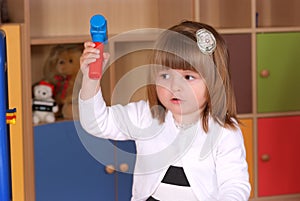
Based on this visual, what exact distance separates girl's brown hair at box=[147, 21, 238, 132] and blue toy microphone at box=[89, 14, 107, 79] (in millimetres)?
216

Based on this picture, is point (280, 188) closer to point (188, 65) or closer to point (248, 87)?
point (248, 87)

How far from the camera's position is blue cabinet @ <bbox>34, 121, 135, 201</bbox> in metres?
2.42

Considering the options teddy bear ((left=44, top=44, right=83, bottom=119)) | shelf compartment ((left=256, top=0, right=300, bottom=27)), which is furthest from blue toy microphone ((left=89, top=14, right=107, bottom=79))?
shelf compartment ((left=256, top=0, right=300, bottom=27))

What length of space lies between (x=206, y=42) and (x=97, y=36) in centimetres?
31

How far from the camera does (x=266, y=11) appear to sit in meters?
2.94

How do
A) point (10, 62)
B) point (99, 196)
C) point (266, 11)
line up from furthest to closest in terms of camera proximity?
1. point (266, 11)
2. point (99, 196)
3. point (10, 62)

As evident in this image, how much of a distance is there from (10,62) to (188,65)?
3.20ft

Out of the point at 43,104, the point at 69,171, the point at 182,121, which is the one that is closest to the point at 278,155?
the point at 69,171

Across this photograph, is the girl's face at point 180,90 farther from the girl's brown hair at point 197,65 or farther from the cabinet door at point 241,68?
the cabinet door at point 241,68

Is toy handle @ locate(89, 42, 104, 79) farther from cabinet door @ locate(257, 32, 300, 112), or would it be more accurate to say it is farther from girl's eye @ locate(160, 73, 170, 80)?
cabinet door @ locate(257, 32, 300, 112)

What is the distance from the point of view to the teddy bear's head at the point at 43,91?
2.55 m

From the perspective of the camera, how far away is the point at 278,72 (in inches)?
108

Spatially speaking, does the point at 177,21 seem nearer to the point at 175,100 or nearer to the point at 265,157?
the point at 265,157

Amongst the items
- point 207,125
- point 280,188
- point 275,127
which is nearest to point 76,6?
point 275,127
